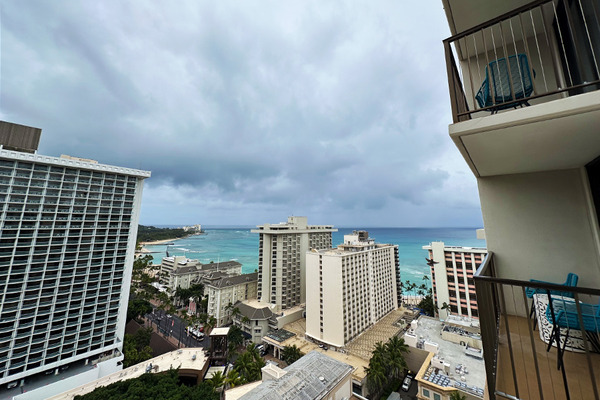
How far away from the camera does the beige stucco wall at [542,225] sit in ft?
11.1

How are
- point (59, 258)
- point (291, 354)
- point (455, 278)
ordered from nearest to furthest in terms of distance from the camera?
point (59, 258)
point (291, 354)
point (455, 278)

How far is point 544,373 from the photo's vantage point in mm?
2244

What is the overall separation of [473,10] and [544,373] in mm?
4848

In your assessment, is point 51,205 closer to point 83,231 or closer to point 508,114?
point 83,231

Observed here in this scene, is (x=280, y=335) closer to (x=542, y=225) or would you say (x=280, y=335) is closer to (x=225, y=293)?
(x=225, y=293)

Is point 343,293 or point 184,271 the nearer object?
point 343,293

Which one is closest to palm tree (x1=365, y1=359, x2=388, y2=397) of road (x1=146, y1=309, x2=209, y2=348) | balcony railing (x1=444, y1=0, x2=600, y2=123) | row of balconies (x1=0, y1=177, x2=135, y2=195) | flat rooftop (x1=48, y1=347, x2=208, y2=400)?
flat rooftop (x1=48, y1=347, x2=208, y2=400)

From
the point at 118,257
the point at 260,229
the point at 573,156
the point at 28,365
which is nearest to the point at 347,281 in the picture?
the point at 260,229

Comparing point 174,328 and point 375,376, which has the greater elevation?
point 375,376

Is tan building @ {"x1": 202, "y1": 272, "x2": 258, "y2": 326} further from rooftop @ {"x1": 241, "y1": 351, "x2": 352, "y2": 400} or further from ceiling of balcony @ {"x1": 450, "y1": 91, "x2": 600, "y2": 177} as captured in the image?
ceiling of balcony @ {"x1": 450, "y1": 91, "x2": 600, "y2": 177}

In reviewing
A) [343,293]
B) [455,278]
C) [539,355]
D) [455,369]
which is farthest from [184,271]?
[539,355]

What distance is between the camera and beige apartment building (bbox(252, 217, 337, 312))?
32438 mm

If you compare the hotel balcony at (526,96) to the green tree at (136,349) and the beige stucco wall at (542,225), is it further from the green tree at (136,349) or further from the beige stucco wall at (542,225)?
the green tree at (136,349)

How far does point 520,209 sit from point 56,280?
27787 mm
